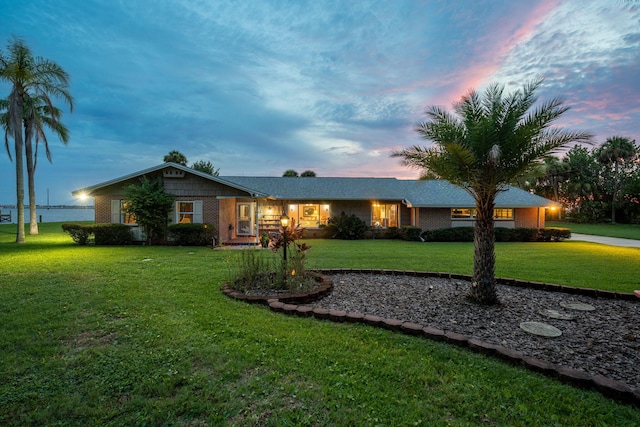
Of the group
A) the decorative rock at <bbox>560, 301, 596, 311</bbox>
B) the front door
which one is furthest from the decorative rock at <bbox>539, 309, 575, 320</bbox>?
the front door

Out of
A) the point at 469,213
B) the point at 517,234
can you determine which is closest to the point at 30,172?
the point at 469,213

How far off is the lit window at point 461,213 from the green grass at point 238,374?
17.5 m

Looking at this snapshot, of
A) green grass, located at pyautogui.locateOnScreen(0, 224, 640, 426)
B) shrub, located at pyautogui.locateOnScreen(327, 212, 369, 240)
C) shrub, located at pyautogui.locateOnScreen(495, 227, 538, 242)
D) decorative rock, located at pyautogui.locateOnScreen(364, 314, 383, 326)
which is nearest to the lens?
green grass, located at pyautogui.locateOnScreen(0, 224, 640, 426)

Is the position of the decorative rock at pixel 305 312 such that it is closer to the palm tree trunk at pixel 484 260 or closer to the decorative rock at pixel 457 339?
the decorative rock at pixel 457 339

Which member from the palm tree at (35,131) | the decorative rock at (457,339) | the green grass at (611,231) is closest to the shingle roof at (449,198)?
the green grass at (611,231)

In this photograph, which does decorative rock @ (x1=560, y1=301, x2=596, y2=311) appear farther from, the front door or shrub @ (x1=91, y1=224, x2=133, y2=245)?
shrub @ (x1=91, y1=224, x2=133, y2=245)

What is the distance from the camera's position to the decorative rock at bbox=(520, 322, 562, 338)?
4238 millimetres

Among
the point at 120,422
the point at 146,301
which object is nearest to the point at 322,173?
the point at 146,301

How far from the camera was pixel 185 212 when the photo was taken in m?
15.6

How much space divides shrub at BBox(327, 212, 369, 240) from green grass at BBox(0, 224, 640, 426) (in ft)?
45.5

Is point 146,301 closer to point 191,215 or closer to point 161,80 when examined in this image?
point 191,215

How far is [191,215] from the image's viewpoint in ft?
51.4

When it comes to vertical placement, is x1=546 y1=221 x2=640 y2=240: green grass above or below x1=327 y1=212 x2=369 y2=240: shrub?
below

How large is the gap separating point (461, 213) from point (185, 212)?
16.9m
